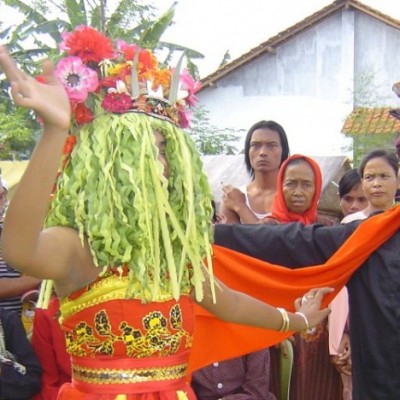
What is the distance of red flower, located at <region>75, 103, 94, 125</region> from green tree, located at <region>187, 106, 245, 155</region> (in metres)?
15.4

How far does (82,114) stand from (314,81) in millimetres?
17098

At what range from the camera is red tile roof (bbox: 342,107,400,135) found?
1394 centimetres

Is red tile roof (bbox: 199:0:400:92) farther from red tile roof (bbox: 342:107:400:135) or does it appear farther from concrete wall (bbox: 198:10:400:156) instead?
red tile roof (bbox: 342:107:400:135)

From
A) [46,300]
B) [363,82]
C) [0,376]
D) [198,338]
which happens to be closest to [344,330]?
[198,338]

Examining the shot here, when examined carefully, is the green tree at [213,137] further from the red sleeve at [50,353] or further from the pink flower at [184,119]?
the pink flower at [184,119]

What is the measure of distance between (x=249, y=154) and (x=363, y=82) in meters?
13.6

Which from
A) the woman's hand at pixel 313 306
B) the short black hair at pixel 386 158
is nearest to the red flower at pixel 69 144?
the woman's hand at pixel 313 306

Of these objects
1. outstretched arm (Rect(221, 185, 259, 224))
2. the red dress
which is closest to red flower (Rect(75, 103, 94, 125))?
the red dress

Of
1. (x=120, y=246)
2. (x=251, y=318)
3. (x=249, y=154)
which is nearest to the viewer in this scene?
(x=120, y=246)

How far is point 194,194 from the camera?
2594mm

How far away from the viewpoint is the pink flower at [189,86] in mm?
2820

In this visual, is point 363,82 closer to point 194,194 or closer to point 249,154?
point 249,154

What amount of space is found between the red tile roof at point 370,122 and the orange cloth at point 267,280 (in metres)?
10.4

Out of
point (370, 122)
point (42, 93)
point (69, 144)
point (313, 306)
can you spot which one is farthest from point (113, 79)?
point (370, 122)
